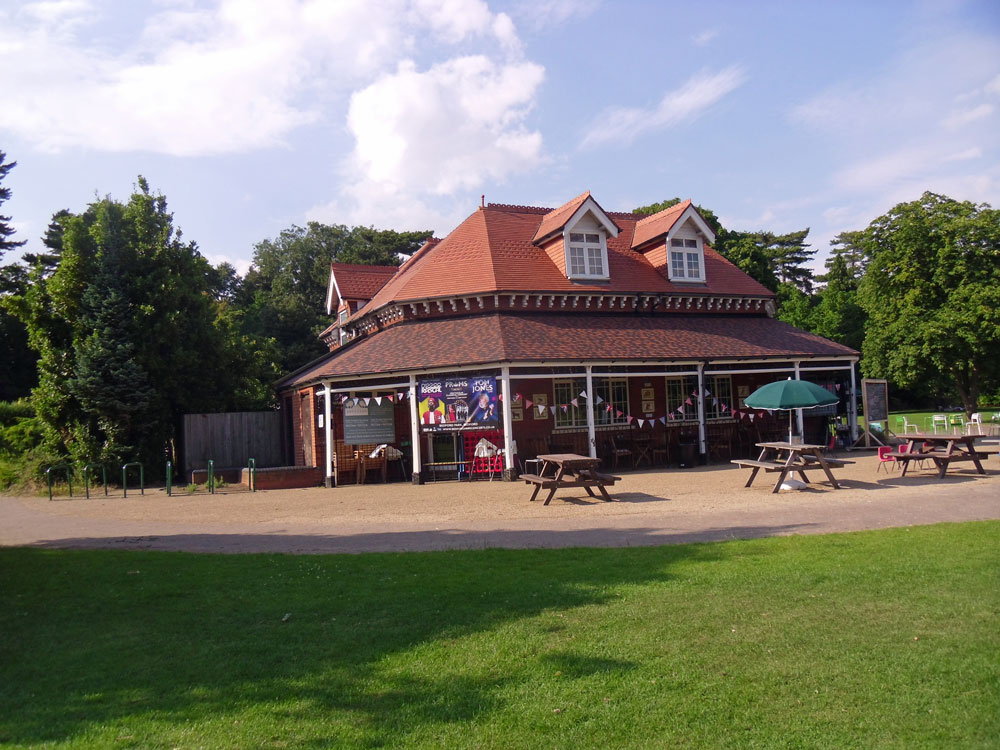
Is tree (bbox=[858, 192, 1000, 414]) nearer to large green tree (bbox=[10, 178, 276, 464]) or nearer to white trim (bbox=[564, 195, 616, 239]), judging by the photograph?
white trim (bbox=[564, 195, 616, 239])

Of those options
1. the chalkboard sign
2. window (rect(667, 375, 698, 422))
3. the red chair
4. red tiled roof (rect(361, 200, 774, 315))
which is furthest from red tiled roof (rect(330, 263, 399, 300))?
the red chair

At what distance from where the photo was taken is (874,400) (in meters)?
24.1

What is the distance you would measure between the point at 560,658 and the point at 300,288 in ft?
174

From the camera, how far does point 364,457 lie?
21.6 meters

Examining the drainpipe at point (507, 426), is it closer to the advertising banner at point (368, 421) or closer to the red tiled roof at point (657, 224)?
the advertising banner at point (368, 421)

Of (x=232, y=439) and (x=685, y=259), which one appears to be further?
(x=685, y=259)

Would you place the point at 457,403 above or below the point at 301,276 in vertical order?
below

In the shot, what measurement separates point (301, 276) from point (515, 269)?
3660 cm

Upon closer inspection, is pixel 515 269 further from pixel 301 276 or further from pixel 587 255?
pixel 301 276

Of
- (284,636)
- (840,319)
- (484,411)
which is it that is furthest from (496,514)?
(840,319)

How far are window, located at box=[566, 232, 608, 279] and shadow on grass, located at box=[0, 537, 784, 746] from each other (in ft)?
54.9

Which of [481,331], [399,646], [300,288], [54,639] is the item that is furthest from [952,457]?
[300,288]

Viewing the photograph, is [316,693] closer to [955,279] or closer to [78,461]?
[78,461]

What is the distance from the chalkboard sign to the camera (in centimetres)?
2398
